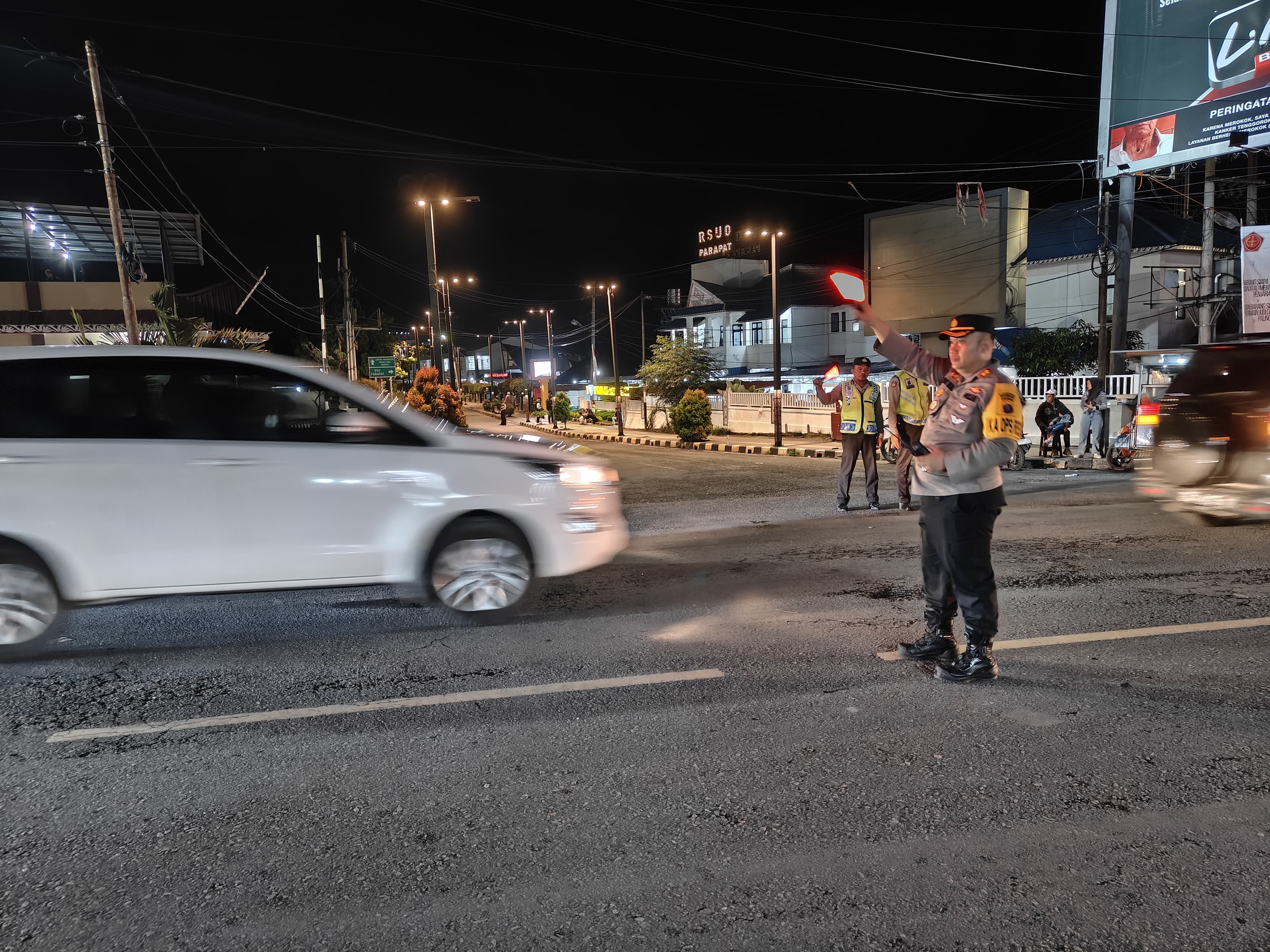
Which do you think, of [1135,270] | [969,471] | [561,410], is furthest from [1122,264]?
[561,410]

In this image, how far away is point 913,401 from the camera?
9531 mm

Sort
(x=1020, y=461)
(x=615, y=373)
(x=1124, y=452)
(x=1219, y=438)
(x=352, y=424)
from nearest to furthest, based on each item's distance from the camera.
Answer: (x=352, y=424)
(x=1219, y=438)
(x=1124, y=452)
(x=1020, y=461)
(x=615, y=373)

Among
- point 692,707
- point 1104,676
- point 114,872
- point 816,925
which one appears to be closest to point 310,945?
point 114,872

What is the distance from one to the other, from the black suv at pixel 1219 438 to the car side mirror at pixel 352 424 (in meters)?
6.54

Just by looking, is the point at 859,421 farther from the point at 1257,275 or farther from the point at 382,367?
the point at 382,367

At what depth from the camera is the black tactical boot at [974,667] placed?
14.0 ft

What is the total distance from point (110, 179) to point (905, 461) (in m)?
17.0

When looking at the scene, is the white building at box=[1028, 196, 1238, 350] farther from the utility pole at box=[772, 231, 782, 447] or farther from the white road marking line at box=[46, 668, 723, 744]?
the white road marking line at box=[46, 668, 723, 744]

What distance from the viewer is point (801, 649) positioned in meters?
4.90

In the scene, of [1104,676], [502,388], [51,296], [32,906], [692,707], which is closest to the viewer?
[32,906]

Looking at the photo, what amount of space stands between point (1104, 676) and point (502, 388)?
77803mm

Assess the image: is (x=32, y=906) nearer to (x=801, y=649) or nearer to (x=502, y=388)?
(x=801, y=649)

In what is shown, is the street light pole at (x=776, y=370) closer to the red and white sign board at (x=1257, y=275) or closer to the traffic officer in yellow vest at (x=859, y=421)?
the red and white sign board at (x=1257, y=275)

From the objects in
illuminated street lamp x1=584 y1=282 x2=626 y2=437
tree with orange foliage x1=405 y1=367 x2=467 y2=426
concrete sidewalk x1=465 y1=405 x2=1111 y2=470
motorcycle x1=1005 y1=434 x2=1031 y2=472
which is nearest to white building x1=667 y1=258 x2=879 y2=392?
illuminated street lamp x1=584 y1=282 x2=626 y2=437
